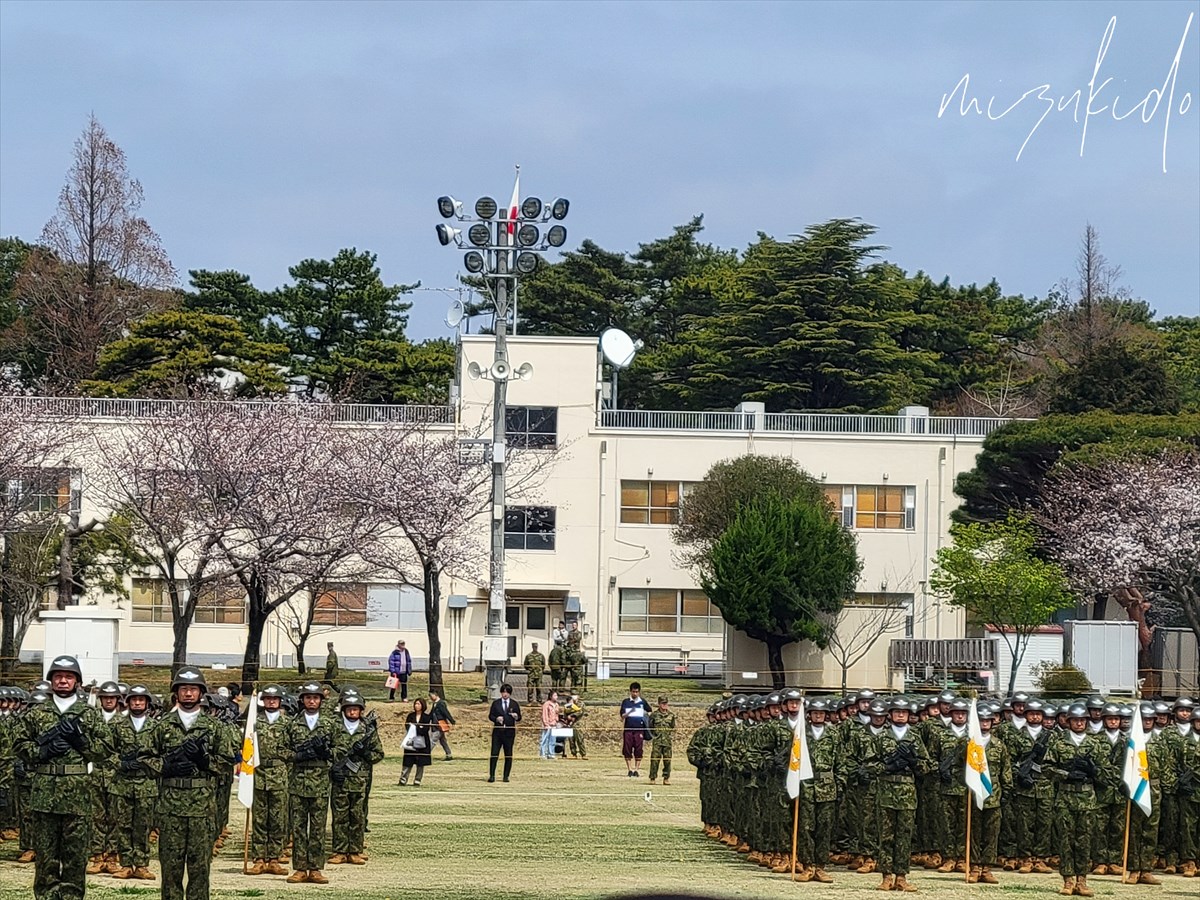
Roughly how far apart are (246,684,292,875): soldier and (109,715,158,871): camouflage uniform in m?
1.08

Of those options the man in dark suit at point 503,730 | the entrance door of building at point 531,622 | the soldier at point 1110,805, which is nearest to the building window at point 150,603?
the entrance door of building at point 531,622

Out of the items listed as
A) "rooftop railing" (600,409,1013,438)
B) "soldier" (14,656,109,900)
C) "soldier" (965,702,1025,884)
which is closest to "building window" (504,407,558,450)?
"rooftop railing" (600,409,1013,438)

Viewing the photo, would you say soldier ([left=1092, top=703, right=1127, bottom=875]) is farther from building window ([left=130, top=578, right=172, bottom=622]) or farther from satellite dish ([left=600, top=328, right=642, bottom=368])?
building window ([left=130, top=578, right=172, bottom=622])

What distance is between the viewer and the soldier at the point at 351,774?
1944 cm

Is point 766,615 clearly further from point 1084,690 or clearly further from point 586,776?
point 586,776

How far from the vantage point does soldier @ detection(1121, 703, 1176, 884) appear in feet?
66.7

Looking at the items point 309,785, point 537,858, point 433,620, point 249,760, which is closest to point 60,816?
point 249,760

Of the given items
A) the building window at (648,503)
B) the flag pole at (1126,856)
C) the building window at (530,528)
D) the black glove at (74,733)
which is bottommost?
the flag pole at (1126,856)

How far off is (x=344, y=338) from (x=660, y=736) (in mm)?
45499

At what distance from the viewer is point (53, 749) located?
15266 millimetres

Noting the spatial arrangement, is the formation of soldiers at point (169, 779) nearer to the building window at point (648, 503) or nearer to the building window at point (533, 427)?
the building window at point (533, 427)

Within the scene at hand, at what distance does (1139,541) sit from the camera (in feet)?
171

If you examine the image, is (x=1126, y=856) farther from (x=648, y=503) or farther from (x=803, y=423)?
Answer: (x=803, y=423)

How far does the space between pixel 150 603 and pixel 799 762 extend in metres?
44.0
